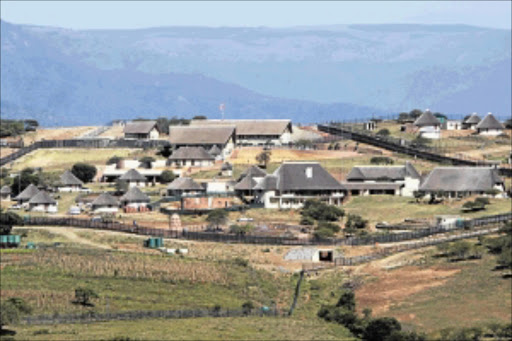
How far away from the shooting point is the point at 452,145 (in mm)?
148625

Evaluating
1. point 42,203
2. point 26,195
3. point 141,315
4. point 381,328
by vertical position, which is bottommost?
point 381,328

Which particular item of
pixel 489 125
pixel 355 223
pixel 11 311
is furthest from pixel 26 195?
pixel 489 125

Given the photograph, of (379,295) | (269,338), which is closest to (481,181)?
(379,295)

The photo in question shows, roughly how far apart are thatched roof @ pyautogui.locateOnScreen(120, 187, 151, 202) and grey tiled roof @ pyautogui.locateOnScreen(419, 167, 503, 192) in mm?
23409

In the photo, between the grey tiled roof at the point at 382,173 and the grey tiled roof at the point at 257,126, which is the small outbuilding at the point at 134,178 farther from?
the grey tiled roof at the point at 257,126

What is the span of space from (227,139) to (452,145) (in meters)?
23.7

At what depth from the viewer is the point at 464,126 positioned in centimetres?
16638

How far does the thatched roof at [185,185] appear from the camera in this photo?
406 feet

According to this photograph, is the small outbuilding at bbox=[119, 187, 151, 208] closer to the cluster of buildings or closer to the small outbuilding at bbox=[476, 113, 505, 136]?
the cluster of buildings

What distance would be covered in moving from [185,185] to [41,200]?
13.2 metres

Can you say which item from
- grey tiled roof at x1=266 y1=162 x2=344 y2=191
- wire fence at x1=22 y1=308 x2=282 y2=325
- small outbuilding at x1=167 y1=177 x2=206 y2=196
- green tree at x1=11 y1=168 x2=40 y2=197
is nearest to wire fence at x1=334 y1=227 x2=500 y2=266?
wire fence at x1=22 y1=308 x2=282 y2=325

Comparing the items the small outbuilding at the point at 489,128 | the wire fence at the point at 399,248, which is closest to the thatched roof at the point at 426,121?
the small outbuilding at the point at 489,128

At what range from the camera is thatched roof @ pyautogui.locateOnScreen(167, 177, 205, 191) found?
12362cm

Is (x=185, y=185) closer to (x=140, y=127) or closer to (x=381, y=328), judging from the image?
(x=140, y=127)
